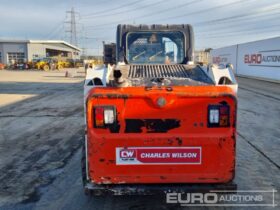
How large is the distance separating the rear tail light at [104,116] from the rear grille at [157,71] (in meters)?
1.04

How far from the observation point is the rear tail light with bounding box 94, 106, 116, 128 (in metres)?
3.63

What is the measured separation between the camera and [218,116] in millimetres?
3684

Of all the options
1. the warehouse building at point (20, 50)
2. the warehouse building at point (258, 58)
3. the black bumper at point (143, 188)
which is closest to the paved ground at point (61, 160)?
the black bumper at point (143, 188)

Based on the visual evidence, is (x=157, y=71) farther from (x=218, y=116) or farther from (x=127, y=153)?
(x=127, y=153)

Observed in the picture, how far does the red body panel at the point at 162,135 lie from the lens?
362 centimetres

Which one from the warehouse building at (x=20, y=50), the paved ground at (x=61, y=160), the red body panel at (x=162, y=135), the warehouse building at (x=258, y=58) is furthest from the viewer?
the warehouse building at (x=20, y=50)

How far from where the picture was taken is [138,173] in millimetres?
3746

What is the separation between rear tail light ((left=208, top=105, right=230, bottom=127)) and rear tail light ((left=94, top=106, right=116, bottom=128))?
1.07 m

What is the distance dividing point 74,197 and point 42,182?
31.2 inches

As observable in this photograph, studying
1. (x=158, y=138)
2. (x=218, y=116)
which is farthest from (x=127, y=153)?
(x=218, y=116)

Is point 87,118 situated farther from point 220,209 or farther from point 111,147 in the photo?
point 220,209

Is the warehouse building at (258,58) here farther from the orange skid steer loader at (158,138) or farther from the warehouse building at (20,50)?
the warehouse building at (20,50)

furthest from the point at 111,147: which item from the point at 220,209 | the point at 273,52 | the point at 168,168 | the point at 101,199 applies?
the point at 273,52

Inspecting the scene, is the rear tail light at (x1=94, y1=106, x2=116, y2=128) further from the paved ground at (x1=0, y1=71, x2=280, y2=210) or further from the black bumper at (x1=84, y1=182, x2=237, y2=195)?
the paved ground at (x1=0, y1=71, x2=280, y2=210)
